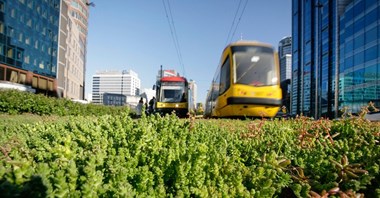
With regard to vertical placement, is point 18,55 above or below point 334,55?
below

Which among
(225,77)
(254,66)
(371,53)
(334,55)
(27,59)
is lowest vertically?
(225,77)

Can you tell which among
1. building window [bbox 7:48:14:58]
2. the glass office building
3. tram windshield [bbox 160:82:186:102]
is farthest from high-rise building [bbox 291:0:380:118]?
the glass office building

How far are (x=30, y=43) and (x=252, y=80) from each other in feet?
177

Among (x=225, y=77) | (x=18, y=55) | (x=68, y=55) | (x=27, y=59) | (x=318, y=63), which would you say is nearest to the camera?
(x=225, y=77)

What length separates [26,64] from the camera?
55.6m

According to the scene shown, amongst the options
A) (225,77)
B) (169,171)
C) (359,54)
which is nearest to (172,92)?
(225,77)

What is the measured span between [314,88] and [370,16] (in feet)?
100

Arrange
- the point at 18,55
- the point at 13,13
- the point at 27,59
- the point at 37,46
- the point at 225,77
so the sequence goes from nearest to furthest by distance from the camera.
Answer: the point at 225,77
the point at 13,13
the point at 18,55
the point at 27,59
the point at 37,46

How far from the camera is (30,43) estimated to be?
57.2 m

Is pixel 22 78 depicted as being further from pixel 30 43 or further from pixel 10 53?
pixel 30 43

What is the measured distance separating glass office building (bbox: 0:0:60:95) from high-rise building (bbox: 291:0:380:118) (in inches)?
1885

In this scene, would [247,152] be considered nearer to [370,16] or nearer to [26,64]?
[370,16]

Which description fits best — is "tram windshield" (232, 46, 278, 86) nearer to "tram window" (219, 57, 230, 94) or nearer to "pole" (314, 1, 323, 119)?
"tram window" (219, 57, 230, 94)

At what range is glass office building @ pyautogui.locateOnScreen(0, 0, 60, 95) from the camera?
49000mm
